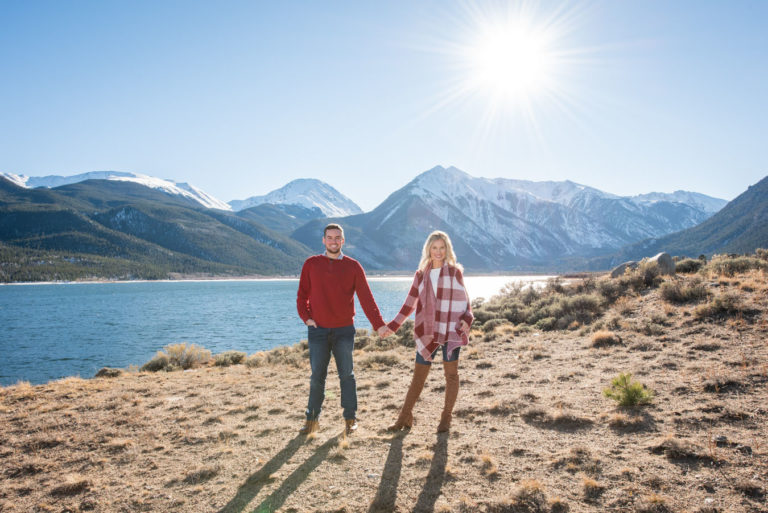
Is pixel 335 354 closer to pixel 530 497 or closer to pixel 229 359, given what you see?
pixel 530 497

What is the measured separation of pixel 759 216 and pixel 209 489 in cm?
15776

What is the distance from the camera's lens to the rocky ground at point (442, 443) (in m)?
3.46

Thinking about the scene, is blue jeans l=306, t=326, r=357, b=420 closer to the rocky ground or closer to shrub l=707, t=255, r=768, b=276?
the rocky ground

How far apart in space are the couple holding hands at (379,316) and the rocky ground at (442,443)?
57 cm

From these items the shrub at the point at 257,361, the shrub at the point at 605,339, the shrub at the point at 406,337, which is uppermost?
the shrub at the point at 605,339

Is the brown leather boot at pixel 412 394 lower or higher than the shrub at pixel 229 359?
higher

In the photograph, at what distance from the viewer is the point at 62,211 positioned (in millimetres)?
197875

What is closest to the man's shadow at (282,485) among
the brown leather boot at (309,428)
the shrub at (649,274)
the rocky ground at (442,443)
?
the rocky ground at (442,443)

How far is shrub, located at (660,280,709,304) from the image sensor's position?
10759mm

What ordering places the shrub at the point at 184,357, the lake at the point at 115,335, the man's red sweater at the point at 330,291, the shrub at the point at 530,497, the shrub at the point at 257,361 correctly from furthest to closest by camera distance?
the lake at the point at 115,335 → the shrub at the point at 184,357 → the shrub at the point at 257,361 → the man's red sweater at the point at 330,291 → the shrub at the point at 530,497

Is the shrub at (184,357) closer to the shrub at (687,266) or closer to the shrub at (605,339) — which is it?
the shrub at (605,339)

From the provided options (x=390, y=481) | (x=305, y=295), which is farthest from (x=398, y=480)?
(x=305, y=295)

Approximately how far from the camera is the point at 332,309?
4.89 meters

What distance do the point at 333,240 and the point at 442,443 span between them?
2825 millimetres
